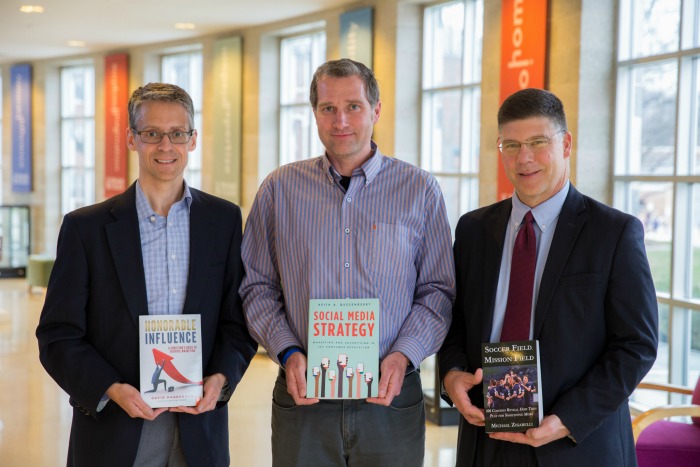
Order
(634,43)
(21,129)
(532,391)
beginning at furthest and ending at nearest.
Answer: (21,129)
(634,43)
(532,391)

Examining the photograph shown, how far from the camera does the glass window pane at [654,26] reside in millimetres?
6113

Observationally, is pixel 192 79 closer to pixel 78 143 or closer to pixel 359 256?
pixel 78 143

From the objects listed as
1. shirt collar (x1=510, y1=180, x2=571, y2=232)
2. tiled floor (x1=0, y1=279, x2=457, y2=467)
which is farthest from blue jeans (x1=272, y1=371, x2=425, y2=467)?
tiled floor (x1=0, y1=279, x2=457, y2=467)

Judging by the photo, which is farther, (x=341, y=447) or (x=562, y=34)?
(x=562, y=34)

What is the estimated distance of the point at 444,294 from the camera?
2605 millimetres

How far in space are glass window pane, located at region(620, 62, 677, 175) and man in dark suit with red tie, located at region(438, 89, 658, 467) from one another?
4169 mm

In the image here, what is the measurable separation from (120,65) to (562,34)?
34.3 feet

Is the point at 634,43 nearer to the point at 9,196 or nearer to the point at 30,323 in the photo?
the point at 30,323

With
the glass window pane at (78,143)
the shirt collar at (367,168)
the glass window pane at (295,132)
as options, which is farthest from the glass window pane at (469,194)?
the glass window pane at (78,143)

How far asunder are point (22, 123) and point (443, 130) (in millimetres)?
11533

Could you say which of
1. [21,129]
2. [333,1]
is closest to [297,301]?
[333,1]

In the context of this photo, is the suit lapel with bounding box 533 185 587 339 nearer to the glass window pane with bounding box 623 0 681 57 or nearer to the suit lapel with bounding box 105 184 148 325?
the suit lapel with bounding box 105 184 148 325

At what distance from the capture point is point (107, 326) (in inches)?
96.7

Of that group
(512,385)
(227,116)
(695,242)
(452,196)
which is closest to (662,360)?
(695,242)
